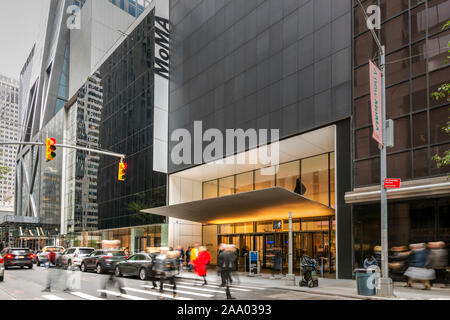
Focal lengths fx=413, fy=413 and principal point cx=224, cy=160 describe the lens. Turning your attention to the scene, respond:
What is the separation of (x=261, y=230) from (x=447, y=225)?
14.5 meters

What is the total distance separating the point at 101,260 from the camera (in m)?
24.4

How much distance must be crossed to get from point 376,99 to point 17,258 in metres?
24.1

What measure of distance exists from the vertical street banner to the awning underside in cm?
501

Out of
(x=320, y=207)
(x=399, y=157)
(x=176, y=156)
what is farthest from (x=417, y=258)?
(x=176, y=156)

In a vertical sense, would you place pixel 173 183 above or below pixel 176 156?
below

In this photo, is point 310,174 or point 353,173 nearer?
point 353,173

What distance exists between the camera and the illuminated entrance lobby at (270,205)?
21703 mm

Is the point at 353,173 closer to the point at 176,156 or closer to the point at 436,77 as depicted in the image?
the point at 436,77

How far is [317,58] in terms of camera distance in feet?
71.7

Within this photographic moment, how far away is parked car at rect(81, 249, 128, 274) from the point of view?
78.9 ft

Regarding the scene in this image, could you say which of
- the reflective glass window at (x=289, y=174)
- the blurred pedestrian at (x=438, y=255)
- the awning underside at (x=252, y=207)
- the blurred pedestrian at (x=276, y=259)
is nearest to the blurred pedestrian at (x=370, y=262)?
the blurred pedestrian at (x=438, y=255)

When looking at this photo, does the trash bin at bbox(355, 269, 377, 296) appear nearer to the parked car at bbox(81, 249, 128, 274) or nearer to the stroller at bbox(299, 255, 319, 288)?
the stroller at bbox(299, 255, 319, 288)

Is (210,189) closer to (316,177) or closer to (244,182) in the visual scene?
(244,182)

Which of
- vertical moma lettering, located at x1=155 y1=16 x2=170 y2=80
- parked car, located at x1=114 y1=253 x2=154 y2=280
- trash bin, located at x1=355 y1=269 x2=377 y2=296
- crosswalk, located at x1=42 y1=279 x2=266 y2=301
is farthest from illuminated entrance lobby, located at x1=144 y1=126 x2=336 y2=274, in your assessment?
vertical moma lettering, located at x1=155 y1=16 x2=170 y2=80
